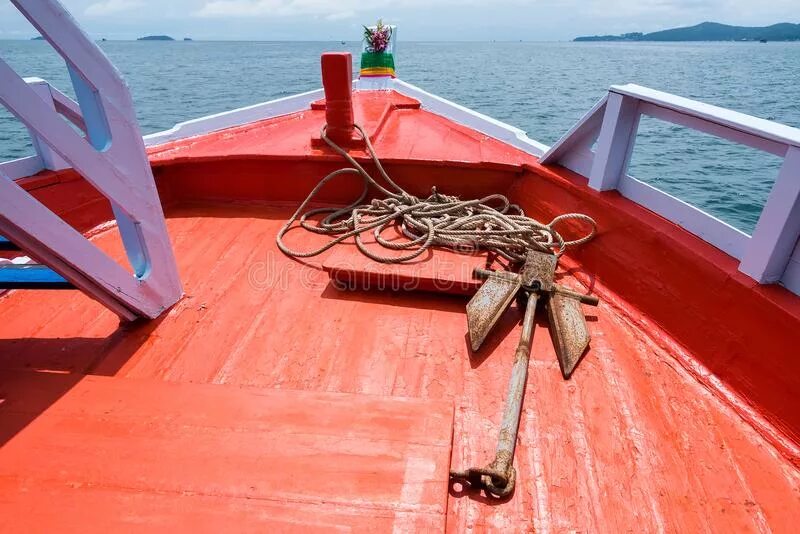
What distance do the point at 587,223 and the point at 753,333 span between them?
1.02 meters

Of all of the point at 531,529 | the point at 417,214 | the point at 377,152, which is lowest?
the point at 531,529

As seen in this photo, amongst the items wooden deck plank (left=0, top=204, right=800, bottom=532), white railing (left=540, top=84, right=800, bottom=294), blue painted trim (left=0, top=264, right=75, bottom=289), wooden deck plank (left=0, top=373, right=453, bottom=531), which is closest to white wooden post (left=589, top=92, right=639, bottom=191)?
white railing (left=540, top=84, right=800, bottom=294)

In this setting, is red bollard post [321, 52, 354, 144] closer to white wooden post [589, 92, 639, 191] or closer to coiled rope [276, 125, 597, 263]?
coiled rope [276, 125, 597, 263]

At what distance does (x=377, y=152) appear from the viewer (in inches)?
130

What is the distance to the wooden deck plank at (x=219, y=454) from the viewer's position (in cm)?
113

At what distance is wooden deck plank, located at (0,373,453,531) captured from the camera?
1.13 m

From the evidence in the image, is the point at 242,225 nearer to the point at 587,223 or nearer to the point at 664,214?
the point at 587,223

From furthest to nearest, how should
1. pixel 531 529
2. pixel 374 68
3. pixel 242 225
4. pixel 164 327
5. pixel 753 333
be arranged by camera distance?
1. pixel 374 68
2. pixel 242 225
3. pixel 164 327
4. pixel 753 333
5. pixel 531 529

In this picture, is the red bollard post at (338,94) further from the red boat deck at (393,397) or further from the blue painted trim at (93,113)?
the blue painted trim at (93,113)

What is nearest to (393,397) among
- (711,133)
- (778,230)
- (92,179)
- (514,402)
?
(514,402)

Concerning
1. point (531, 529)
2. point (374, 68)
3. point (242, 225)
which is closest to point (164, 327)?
point (242, 225)

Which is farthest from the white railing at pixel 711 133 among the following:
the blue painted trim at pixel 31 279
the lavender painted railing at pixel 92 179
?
the blue painted trim at pixel 31 279

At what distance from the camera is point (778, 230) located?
5.17 feet

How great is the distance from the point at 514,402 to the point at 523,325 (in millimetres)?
498
